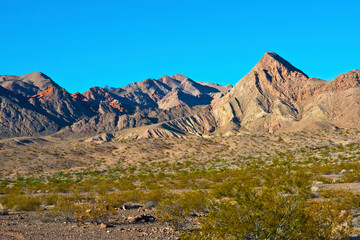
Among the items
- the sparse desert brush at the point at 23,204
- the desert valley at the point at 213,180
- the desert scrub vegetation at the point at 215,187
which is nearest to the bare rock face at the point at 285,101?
the desert valley at the point at 213,180

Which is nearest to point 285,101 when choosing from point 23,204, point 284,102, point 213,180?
point 284,102

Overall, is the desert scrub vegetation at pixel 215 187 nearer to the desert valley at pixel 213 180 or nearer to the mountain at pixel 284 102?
the desert valley at pixel 213 180

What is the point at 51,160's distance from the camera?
51812mm

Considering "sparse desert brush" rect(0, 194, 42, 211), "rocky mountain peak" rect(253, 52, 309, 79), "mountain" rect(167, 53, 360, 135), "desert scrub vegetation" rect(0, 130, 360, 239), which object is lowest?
"sparse desert brush" rect(0, 194, 42, 211)

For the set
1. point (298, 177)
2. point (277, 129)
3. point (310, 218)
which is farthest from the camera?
point (277, 129)

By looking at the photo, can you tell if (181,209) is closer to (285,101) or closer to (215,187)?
(215,187)

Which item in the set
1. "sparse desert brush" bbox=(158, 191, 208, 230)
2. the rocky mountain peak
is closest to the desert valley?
"sparse desert brush" bbox=(158, 191, 208, 230)

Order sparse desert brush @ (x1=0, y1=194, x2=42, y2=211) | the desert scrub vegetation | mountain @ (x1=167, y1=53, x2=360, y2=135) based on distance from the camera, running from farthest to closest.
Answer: mountain @ (x1=167, y1=53, x2=360, y2=135) < sparse desert brush @ (x1=0, y1=194, x2=42, y2=211) < the desert scrub vegetation

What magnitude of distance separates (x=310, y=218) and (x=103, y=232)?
328 inches

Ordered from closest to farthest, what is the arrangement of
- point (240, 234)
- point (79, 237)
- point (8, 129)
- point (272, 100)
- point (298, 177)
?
point (240, 234) → point (298, 177) → point (79, 237) → point (272, 100) → point (8, 129)

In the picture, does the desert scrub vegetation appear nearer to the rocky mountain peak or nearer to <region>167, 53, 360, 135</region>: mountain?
<region>167, 53, 360, 135</region>: mountain

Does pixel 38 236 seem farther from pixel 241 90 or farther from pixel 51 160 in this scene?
pixel 241 90

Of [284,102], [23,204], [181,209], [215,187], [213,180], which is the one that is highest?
[284,102]

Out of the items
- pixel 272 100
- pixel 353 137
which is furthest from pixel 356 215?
pixel 272 100
